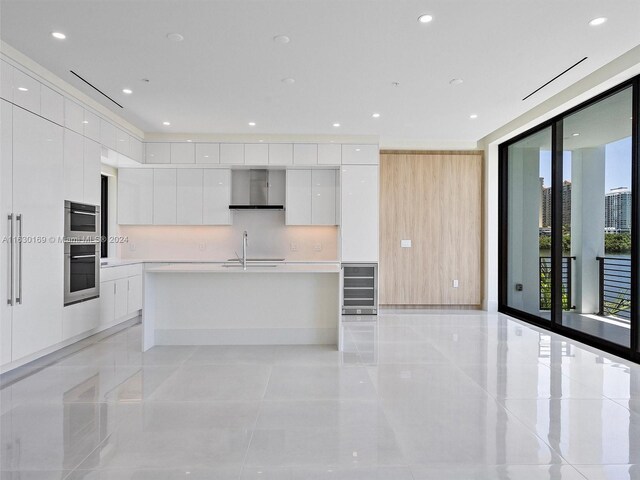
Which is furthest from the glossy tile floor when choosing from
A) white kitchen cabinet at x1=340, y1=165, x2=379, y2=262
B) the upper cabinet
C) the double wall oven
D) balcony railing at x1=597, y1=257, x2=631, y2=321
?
the upper cabinet

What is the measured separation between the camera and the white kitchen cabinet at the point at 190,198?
19.9 ft

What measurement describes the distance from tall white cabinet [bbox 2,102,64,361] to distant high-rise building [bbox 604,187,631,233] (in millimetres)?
5507

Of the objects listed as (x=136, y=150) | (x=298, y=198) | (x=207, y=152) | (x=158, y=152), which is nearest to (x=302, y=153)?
(x=298, y=198)

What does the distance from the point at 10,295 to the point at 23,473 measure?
1.86 meters

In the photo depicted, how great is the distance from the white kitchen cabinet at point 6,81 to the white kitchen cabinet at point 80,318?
1983 millimetres

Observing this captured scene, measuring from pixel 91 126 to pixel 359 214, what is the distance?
144 inches

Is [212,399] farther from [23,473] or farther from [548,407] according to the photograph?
[548,407]

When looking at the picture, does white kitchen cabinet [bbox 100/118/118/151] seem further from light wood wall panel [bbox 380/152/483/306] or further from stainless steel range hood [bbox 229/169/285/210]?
light wood wall panel [bbox 380/152/483/306]

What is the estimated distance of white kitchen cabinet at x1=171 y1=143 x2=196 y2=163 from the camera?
589 centimetres

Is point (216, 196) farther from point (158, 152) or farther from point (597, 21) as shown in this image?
point (597, 21)

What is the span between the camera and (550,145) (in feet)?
16.8

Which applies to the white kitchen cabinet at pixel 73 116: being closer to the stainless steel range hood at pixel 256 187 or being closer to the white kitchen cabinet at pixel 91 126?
the white kitchen cabinet at pixel 91 126

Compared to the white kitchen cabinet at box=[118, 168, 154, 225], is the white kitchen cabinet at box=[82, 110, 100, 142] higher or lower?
higher

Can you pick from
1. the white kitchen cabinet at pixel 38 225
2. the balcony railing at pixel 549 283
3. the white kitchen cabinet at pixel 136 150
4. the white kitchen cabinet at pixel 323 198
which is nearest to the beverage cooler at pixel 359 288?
the white kitchen cabinet at pixel 323 198
